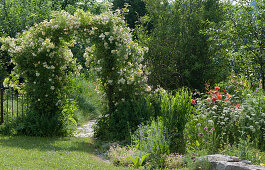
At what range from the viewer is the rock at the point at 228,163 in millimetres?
4127

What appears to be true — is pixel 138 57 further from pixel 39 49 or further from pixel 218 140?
pixel 218 140

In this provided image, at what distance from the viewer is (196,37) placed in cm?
1159

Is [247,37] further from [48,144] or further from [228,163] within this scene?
[48,144]

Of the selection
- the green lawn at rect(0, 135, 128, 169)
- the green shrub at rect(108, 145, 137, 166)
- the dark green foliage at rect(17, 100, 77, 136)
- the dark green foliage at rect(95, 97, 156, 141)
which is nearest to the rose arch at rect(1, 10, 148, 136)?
the dark green foliage at rect(17, 100, 77, 136)

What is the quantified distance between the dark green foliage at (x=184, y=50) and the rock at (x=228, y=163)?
651 cm

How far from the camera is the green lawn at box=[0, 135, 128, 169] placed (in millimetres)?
5090

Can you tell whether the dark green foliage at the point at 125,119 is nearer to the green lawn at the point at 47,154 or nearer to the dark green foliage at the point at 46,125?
the green lawn at the point at 47,154

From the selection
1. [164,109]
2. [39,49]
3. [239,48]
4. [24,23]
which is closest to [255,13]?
[239,48]

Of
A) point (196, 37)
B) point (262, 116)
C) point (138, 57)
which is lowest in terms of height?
point (262, 116)

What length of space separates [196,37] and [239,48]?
292 cm

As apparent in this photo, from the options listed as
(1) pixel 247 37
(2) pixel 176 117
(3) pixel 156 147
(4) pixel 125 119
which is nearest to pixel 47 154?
(3) pixel 156 147

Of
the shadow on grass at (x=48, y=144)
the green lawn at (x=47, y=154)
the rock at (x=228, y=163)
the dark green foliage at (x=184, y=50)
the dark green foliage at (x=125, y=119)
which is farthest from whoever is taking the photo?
A: the dark green foliage at (x=184, y=50)

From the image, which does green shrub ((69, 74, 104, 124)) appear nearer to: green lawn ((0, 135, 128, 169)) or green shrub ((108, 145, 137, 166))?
green lawn ((0, 135, 128, 169))

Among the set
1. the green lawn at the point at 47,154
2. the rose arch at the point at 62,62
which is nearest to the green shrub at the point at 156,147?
the green lawn at the point at 47,154
